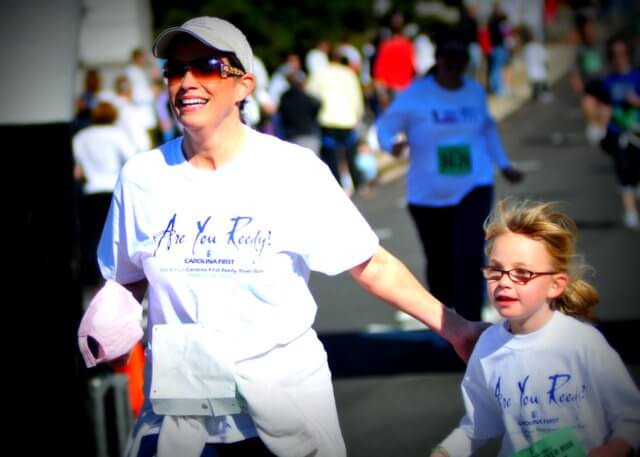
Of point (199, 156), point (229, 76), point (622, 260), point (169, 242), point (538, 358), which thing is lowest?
point (622, 260)

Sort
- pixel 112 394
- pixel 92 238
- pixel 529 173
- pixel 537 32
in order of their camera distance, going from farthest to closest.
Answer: pixel 537 32
pixel 529 173
pixel 92 238
pixel 112 394

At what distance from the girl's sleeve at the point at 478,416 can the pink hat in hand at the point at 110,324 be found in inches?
39.6

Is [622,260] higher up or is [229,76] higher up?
[229,76]

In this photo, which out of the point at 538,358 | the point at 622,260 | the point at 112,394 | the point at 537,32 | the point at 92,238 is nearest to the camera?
the point at 538,358

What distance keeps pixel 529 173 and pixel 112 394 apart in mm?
13084

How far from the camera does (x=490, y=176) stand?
7527 millimetres

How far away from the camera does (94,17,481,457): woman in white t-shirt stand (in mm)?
3277

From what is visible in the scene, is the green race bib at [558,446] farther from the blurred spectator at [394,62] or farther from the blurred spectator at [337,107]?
the blurred spectator at [394,62]

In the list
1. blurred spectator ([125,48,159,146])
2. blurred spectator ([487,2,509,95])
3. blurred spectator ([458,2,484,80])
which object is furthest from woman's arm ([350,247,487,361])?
blurred spectator ([487,2,509,95])

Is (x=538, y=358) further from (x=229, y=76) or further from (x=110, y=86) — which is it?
(x=110, y=86)

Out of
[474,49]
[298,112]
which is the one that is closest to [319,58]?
[298,112]

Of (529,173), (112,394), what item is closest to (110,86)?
(529,173)

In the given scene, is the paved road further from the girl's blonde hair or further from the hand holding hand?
the girl's blonde hair

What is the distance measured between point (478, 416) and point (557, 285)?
46cm
